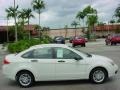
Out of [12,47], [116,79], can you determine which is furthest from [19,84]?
[12,47]

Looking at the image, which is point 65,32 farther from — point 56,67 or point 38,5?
point 56,67

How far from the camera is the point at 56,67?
12141mm

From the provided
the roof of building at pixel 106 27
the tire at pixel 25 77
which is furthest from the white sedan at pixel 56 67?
the roof of building at pixel 106 27

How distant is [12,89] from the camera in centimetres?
1186

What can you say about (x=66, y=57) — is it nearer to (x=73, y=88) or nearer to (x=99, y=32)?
(x=73, y=88)

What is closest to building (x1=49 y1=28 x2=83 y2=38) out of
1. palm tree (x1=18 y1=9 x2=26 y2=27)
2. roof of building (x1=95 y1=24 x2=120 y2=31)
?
roof of building (x1=95 y1=24 x2=120 y2=31)

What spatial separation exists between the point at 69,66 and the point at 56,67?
45 centimetres

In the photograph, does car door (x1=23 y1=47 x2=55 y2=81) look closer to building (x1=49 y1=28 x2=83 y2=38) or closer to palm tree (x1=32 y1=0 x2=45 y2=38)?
palm tree (x1=32 y1=0 x2=45 y2=38)

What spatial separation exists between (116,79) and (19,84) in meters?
3.58

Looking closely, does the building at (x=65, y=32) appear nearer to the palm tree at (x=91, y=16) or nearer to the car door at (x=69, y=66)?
the palm tree at (x=91, y=16)

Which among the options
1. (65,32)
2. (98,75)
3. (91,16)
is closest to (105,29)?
(65,32)

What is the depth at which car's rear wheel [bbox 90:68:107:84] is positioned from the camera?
1224 cm

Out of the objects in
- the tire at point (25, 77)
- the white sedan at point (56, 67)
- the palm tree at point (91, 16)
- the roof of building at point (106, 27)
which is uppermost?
the palm tree at point (91, 16)

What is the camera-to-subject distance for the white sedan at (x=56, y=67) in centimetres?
1216
